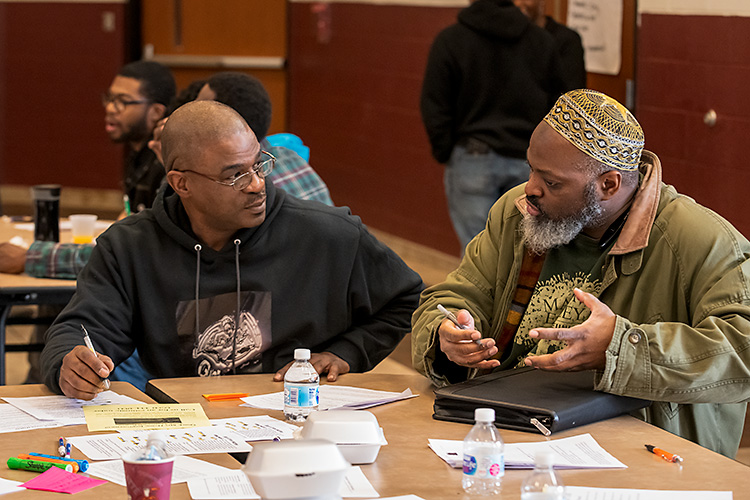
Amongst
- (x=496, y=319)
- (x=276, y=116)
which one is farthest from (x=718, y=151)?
(x=276, y=116)

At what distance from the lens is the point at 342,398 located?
2.40 m

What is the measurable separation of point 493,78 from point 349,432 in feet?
11.3

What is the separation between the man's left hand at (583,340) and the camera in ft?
7.16

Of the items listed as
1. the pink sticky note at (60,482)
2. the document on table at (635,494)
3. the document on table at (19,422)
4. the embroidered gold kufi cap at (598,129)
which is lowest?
the document on table at (19,422)

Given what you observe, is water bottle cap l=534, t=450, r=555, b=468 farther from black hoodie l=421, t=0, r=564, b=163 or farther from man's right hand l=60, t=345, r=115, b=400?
black hoodie l=421, t=0, r=564, b=163

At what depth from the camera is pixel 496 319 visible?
2.66m

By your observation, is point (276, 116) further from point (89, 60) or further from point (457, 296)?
point (457, 296)

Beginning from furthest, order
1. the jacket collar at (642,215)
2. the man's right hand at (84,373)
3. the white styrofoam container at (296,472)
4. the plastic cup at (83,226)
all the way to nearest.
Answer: the plastic cup at (83,226)
the jacket collar at (642,215)
the man's right hand at (84,373)
the white styrofoam container at (296,472)

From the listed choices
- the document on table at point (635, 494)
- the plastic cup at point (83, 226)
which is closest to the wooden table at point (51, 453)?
the document on table at point (635, 494)

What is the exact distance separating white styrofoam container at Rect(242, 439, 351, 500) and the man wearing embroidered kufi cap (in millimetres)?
782

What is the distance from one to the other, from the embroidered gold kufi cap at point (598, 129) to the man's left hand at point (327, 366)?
0.77 metres

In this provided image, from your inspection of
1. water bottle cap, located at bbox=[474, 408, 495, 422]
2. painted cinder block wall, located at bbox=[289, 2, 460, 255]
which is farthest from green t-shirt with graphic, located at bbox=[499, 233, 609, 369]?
painted cinder block wall, located at bbox=[289, 2, 460, 255]

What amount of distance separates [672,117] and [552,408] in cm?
299

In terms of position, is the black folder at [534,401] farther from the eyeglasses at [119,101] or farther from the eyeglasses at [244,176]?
the eyeglasses at [119,101]
